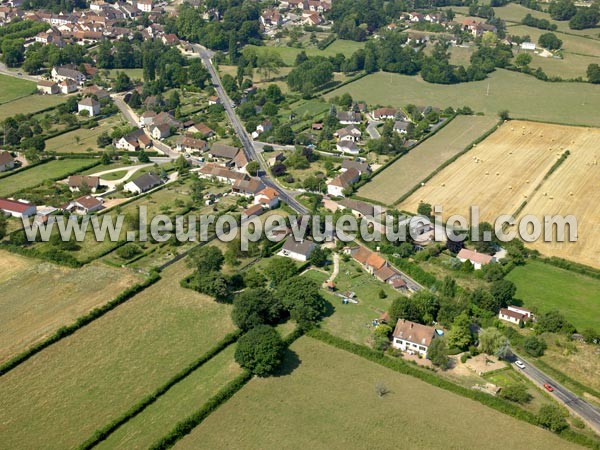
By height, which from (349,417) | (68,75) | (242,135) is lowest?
(242,135)

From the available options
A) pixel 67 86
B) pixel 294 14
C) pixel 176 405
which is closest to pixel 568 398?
pixel 176 405

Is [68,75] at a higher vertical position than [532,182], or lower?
higher

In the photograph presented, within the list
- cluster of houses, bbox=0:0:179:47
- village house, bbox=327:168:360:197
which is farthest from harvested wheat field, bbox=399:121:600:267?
cluster of houses, bbox=0:0:179:47

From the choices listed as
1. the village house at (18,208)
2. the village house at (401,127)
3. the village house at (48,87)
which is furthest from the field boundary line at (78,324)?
the village house at (48,87)

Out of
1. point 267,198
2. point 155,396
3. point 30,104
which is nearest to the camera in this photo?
point 155,396

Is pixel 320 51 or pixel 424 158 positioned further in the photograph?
pixel 320 51

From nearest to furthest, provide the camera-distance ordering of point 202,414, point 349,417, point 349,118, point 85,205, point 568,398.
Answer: point 202,414
point 349,417
point 568,398
point 85,205
point 349,118

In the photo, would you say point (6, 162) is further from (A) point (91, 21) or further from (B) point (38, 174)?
(A) point (91, 21)
